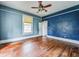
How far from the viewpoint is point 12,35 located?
5160 mm

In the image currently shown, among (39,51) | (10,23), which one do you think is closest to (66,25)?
(39,51)

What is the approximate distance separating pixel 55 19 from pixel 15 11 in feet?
10.7

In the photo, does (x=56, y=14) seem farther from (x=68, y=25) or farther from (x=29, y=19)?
(x=29, y=19)

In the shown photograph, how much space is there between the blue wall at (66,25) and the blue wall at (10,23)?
2.73 m

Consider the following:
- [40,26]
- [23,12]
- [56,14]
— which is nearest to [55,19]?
[56,14]

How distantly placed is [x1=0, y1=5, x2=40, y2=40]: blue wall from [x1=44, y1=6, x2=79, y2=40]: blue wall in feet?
8.95

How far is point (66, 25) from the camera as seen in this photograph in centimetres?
523

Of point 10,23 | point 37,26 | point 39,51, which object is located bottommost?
point 39,51

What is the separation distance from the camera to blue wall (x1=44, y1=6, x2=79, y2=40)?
4.64m

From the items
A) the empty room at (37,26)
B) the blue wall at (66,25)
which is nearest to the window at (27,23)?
the empty room at (37,26)

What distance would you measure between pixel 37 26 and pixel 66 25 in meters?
3.05

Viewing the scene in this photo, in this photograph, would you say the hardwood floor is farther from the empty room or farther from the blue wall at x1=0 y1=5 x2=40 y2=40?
the blue wall at x1=0 y1=5 x2=40 y2=40

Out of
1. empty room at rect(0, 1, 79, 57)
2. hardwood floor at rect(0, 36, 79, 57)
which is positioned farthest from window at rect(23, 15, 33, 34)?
hardwood floor at rect(0, 36, 79, 57)

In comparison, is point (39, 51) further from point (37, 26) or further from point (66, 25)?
point (37, 26)
